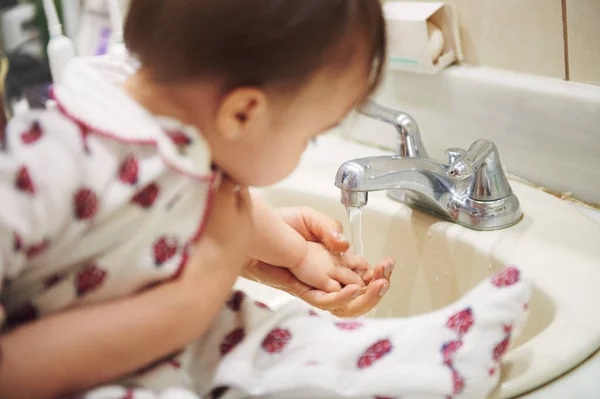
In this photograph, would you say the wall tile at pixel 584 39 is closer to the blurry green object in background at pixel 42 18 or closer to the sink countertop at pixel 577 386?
the sink countertop at pixel 577 386

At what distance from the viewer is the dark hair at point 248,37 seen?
1.24 feet

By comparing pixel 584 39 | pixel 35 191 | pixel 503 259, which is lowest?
pixel 503 259

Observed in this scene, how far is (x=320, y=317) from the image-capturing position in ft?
1.55

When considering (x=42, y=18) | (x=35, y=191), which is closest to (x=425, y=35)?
(x=35, y=191)

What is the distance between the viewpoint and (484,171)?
2.07 ft

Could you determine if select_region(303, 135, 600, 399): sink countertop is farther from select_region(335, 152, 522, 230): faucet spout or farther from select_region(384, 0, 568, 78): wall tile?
select_region(384, 0, 568, 78): wall tile

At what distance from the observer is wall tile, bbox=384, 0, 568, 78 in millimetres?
680

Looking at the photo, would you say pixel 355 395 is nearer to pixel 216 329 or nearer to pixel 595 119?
pixel 216 329

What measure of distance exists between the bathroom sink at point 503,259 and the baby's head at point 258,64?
8.9 inches

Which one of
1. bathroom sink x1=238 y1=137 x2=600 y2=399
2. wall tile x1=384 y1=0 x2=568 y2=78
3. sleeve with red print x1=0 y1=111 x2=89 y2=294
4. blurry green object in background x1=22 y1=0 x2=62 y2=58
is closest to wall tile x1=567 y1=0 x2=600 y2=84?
wall tile x1=384 y1=0 x2=568 y2=78

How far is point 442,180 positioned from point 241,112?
1.00 feet

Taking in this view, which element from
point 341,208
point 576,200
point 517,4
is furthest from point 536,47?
point 341,208

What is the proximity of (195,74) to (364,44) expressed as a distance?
114 mm

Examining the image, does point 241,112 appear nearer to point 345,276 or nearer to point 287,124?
point 287,124
